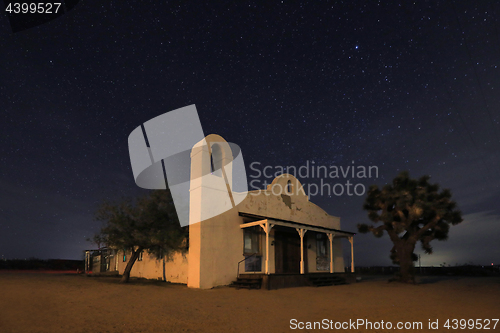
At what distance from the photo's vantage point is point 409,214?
61.9 feet

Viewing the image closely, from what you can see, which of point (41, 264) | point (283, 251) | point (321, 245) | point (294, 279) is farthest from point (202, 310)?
point (41, 264)

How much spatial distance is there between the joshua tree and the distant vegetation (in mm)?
35040

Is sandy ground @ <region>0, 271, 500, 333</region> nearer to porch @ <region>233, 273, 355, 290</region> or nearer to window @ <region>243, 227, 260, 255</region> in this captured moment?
porch @ <region>233, 273, 355, 290</region>

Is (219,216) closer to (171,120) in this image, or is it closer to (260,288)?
(260,288)

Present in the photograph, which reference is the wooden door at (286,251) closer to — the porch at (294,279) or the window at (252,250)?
the window at (252,250)

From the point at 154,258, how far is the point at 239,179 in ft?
25.4

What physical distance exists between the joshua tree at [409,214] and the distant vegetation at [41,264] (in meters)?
35.0

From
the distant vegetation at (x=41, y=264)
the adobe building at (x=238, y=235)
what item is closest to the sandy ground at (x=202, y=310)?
the adobe building at (x=238, y=235)

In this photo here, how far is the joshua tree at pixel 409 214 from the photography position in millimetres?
18562

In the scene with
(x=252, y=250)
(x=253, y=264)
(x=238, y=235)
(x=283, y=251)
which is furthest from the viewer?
(x=283, y=251)

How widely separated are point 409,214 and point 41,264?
137 ft

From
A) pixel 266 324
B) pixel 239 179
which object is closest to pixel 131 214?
pixel 239 179

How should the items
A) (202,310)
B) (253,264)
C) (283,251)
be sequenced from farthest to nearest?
(283,251) < (253,264) < (202,310)

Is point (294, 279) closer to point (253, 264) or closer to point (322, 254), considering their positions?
point (253, 264)
